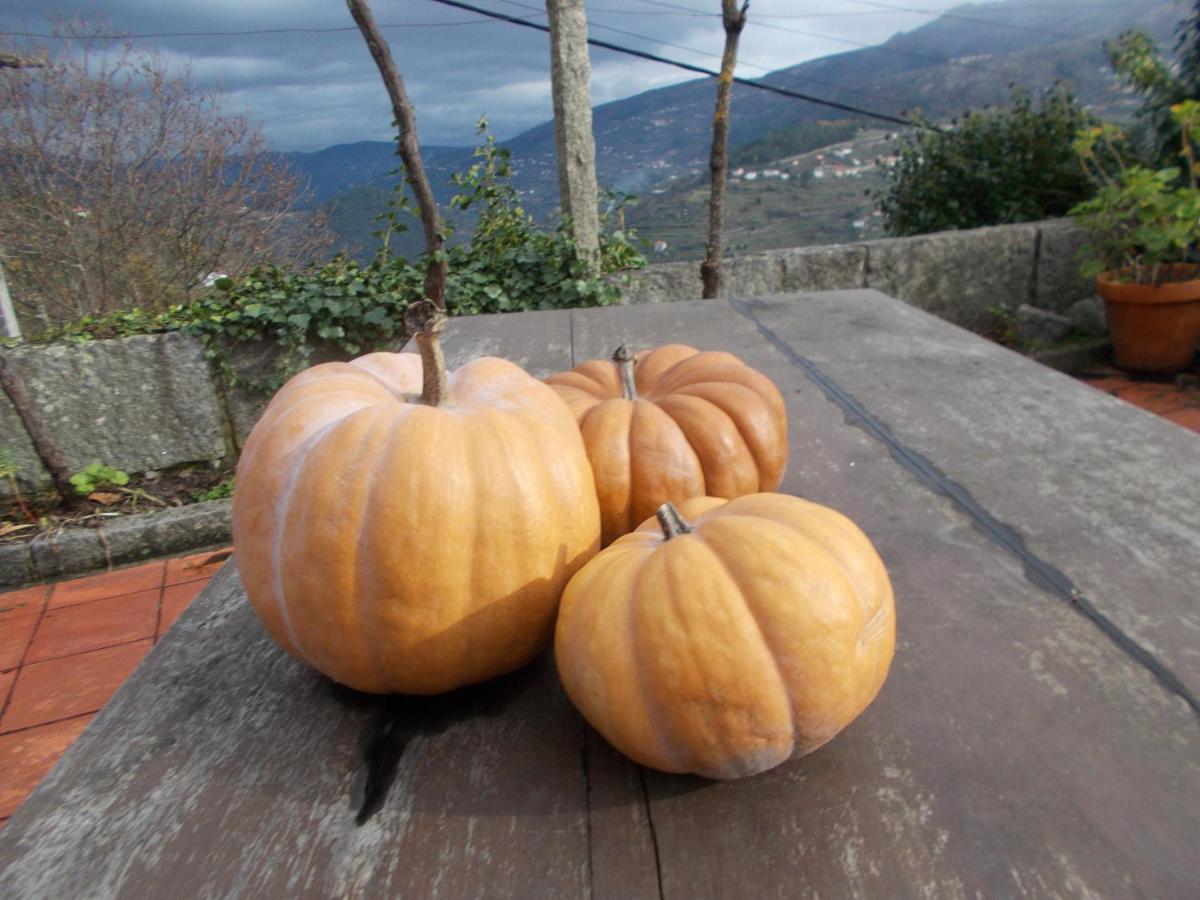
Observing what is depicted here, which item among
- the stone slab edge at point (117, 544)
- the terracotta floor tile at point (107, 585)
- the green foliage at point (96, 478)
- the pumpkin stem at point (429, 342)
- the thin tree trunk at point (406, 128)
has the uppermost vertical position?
the thin tree trunk at point (406, 128)

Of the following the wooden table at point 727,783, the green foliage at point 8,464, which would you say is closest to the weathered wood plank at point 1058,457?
the wooden table at point 727,783

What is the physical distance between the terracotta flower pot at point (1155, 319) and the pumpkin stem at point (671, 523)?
5251 millimetres

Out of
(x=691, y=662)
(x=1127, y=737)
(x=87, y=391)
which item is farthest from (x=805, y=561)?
(x=87, y=391)

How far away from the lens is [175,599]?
3510mm

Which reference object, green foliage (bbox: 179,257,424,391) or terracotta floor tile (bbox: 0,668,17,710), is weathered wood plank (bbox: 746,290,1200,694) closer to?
green foliage (bbox: 179,257,424,391)

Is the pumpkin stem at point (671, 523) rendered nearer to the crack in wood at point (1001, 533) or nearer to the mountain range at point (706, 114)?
the crack in wood at point (1001, 533)

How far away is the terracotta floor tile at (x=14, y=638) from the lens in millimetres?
3182

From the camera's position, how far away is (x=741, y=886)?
708 millimetres

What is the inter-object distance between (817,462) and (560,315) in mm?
1715

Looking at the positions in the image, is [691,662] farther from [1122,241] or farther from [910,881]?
[1122,241]

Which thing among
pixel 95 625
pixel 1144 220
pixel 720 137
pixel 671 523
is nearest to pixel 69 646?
pixel 95 625

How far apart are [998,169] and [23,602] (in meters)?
6.78

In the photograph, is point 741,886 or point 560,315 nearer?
point 741,886

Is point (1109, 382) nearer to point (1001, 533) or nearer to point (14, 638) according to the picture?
point (1001, 533)
